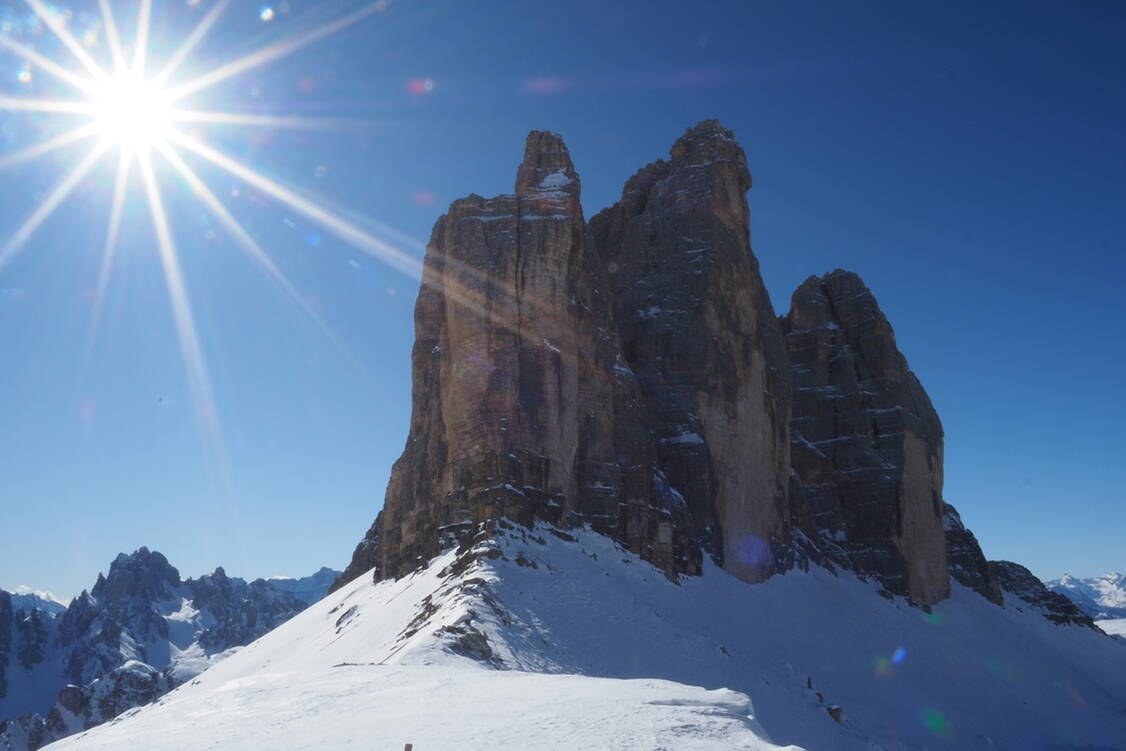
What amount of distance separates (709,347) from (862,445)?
2872 cm

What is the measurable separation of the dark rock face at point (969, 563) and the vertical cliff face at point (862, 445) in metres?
8.20

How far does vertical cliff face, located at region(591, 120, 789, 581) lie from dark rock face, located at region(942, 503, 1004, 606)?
1308 inches

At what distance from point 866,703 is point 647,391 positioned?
23.3 metres

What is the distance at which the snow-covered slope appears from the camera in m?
17.0

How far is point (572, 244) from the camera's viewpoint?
4947 centimetres

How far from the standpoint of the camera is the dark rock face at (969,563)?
285 feet

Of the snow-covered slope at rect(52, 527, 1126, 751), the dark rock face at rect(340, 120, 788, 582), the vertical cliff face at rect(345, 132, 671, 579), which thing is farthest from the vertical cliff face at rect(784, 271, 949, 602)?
the vertical cliff face at rect(345, 132, 671, 579)

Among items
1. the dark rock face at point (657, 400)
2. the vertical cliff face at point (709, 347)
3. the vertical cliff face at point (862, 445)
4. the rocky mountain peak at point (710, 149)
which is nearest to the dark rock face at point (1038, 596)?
the dark rock face at point (657, 400)

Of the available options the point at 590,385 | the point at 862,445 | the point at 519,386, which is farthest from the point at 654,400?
the point at 862,445

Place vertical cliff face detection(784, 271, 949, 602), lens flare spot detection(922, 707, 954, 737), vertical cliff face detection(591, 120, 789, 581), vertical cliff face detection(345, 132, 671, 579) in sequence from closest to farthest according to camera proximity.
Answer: vertical cliff face detection(345, 132, 671, 579), lens flare spot detection(922, 707, 954, 737), vertical cliff face detection(591, 120, 789, 581), vertical cliff face detection(784, 271, 949, 602)

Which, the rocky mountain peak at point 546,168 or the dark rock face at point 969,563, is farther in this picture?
the dark rock face at point 969,563

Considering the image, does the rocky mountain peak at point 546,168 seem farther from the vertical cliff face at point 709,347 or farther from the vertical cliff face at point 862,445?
the vertical cliff face at point 862,445

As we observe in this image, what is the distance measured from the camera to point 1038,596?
98.3m

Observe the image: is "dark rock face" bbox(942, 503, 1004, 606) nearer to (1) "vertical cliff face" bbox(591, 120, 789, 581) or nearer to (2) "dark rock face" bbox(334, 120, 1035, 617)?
(2) "dark rock face" bbox(334, 120, 1035, 617)
